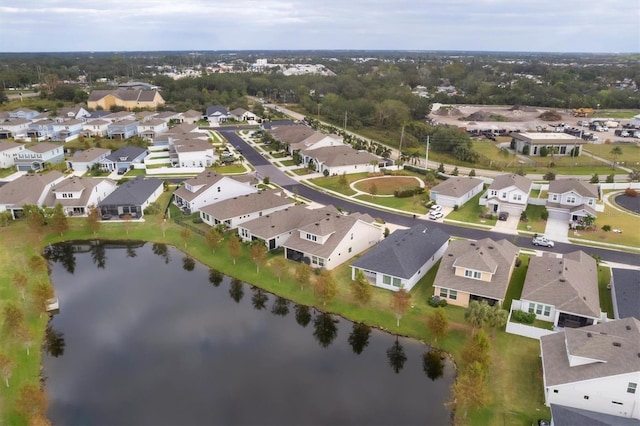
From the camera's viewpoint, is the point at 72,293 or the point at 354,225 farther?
the point at 354,225

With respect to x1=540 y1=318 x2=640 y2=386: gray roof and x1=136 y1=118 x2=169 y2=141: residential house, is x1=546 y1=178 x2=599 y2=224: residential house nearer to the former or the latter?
x1=540 y1=318 x2=640 y2=386: gray roof

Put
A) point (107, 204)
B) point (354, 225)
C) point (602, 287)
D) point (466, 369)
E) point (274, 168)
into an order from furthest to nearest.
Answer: point (274, 168), point (107, 204), point (354, 225), point (602, 287), point (466, 369)

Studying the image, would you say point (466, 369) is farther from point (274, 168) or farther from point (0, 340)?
point (274, 168)

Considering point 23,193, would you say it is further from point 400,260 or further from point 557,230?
point 557,230

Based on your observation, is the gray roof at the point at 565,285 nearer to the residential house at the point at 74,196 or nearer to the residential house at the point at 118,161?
the residential house at the point at 74,196

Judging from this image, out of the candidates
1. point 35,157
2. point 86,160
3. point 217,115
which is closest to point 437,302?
point 86,160

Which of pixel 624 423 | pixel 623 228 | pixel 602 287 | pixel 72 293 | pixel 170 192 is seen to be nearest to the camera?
pixel 624 423

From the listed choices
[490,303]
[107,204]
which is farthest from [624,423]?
[107,204]

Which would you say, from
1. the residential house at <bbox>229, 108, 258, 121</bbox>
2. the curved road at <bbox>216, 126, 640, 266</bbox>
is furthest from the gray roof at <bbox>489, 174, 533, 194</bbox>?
the residential house at <bbox>229, 108, 258, 121</bbox>
